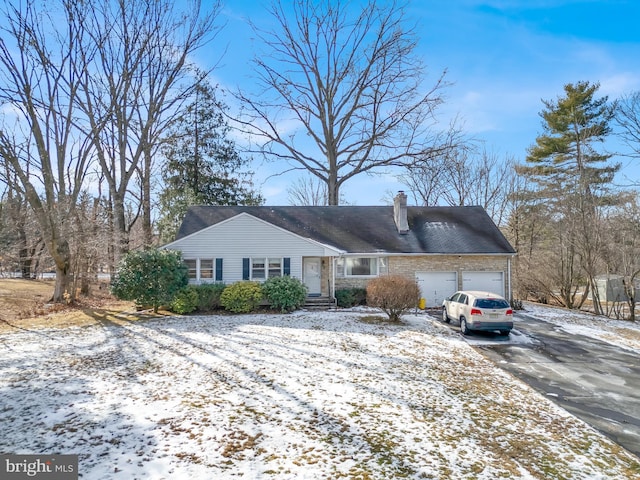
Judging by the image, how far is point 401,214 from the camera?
2134 cm

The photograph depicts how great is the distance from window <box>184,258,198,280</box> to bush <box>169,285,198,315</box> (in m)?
1.37

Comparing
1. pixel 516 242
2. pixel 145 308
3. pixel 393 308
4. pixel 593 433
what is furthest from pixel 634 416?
pixel 516 242

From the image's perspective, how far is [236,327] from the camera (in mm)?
12781

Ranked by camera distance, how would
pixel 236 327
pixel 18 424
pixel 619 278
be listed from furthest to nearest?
1. pixel 619 278
2. pixel 236 327
3. pixel 18 424

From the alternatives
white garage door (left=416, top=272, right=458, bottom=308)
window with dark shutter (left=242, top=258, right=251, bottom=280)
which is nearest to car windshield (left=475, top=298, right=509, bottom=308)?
white garage door (left=416, top=272, right=458, bottom=308)

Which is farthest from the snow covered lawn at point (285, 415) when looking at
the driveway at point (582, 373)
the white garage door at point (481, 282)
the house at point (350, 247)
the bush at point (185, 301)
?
the white garage door at point (481, 282)

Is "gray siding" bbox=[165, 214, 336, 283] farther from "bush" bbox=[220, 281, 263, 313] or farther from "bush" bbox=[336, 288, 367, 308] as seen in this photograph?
"bush" bbox=[336, 288, 367, 308]

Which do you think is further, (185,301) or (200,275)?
(200,275)

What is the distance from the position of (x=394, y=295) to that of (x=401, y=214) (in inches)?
334

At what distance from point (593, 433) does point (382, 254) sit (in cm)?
1382

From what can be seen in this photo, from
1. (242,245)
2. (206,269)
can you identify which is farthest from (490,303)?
(206,269)

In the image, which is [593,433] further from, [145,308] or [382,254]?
[145,308]

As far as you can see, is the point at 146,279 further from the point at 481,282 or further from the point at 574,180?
the point at 574,180

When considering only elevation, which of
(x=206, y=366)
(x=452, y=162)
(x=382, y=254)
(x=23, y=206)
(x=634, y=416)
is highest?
(x=452, y=162)
